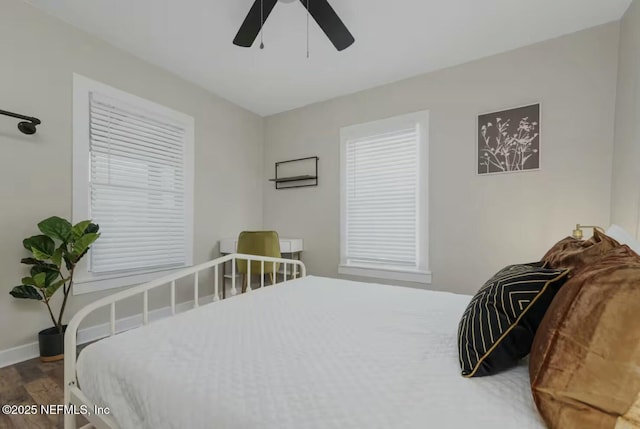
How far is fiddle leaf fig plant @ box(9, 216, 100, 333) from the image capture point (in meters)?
1.97

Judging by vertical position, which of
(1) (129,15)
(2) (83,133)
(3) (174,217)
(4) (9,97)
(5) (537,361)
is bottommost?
(5) (537,361)

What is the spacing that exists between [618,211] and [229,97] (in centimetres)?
385

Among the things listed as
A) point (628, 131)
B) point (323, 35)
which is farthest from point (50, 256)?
point (628, 131)

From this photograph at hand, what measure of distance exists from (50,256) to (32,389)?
83 cm

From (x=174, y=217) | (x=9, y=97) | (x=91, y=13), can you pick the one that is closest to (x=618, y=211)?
(x=174, y=217)

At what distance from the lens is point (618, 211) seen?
2008mm

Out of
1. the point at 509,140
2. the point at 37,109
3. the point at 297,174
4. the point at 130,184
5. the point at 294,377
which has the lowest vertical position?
the point at 294,377

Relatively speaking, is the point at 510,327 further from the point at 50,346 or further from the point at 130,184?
the point at 130,184

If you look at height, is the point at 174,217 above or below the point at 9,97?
below

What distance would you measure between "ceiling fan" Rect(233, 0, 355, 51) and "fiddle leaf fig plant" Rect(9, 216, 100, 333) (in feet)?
5.93

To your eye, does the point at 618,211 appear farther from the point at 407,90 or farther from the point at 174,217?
the point at 174,217

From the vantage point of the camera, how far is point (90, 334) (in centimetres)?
244

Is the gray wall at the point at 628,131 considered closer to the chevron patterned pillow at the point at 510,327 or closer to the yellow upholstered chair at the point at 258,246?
the chevron patterned pillow at the point at 510,327

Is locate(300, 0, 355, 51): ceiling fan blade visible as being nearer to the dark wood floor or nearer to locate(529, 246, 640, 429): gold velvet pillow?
locate(529, 246, 640, 429): gold velvet pillow
